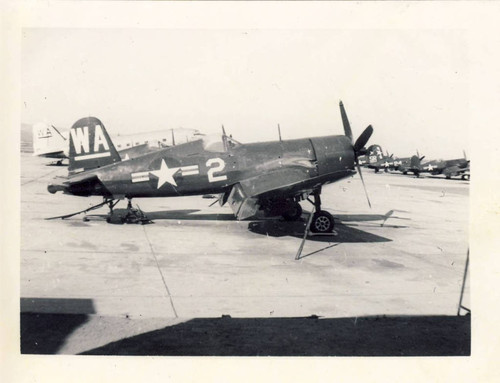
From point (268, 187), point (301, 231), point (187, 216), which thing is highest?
point (268, 187)

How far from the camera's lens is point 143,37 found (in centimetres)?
630

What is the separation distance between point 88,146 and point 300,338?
6.90 meters

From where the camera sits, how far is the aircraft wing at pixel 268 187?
839 centimetres

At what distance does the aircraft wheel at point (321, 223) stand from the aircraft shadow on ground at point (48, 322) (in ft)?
16.8

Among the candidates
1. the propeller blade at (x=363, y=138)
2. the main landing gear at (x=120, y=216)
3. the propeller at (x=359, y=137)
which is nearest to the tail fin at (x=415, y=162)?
the propeller at (x=359, y=137)

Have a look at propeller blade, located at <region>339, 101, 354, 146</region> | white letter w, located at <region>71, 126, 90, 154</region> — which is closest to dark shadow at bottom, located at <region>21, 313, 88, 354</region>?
white letter w, located at <region>71, 126, 90, 154</region>

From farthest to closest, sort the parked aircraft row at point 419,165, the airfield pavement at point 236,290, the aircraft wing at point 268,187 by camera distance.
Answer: the parked aircraft row at point 419,165, the aircraft wing at point 268,187, the airfield pavement at point 236,290

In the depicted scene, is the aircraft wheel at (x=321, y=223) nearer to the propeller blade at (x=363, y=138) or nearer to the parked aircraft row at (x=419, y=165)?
the propeller blade at (x=363, y=138)

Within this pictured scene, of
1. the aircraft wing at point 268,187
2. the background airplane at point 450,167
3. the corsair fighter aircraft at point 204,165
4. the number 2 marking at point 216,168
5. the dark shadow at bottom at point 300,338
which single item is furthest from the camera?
the background airplane at point 450,167

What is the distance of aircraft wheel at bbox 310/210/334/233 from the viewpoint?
29.7 feet

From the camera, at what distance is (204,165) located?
9531mm

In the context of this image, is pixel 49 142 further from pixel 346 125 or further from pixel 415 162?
pixel 415 162

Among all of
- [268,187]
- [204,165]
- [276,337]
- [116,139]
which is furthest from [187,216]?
[116,139]
